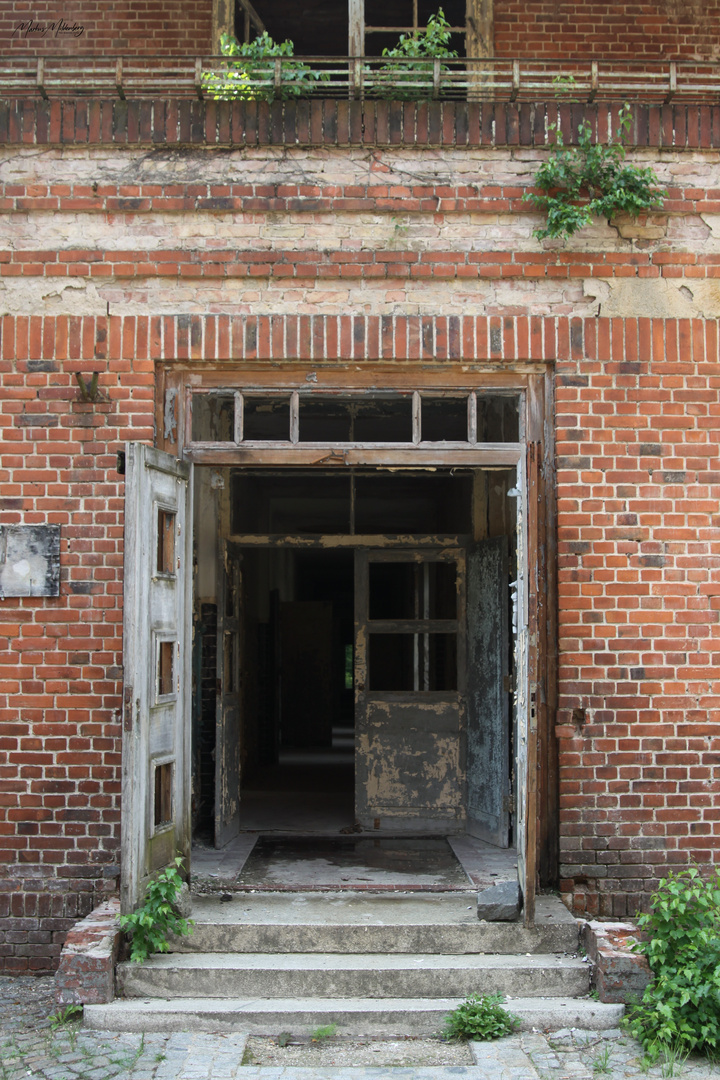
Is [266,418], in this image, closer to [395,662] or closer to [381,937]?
[381,937]

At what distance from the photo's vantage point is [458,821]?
7.92 metres

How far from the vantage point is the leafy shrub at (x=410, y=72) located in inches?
225

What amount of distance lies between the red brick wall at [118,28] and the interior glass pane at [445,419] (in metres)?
3.41

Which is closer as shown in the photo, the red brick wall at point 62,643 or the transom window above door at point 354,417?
the red brick wall at point 62,643

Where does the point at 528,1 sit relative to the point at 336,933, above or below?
above

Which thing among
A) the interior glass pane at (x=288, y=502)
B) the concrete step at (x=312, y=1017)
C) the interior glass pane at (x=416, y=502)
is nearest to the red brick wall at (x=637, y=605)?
the concrete step at (x=312, y=1017)

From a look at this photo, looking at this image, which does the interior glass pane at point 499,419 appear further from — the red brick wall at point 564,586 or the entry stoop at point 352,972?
the entry stoop at point 352,972

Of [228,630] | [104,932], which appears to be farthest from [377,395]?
[104,932]

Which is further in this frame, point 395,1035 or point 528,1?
point 528,1

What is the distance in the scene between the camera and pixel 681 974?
4.51 meters

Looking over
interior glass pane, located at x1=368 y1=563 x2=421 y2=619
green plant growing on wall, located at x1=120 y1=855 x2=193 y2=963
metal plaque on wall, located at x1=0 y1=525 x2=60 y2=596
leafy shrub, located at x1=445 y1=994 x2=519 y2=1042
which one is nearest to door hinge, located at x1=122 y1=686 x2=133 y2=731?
green plant growing on wall, located at x1=120 y1=855 x2=193 y2=963

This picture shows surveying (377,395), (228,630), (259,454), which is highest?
(377,395)

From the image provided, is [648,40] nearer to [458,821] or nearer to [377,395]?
[377,395]

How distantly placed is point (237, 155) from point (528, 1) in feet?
9.59
